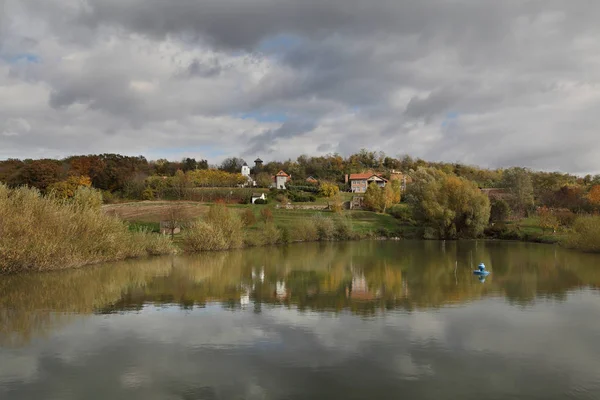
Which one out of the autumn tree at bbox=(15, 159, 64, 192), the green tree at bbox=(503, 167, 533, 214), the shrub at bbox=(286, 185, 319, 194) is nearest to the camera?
the autumn tree at bbox=(15, 159, 64, 192)

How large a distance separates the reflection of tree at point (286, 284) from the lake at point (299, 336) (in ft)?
0.43

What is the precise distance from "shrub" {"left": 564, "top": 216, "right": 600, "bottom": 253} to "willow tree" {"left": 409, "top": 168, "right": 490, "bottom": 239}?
1404 cm

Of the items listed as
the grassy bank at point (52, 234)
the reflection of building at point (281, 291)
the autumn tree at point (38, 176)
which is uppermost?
the autumn tree at point (38, 176)

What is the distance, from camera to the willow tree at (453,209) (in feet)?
186

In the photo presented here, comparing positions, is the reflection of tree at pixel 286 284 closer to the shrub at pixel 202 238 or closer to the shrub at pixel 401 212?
the shrub at pixel 202 238

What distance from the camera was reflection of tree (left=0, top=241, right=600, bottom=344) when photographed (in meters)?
18.5

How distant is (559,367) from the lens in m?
11.4

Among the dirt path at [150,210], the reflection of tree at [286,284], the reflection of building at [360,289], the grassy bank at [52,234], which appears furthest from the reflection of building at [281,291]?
the dirt path at [150,210]

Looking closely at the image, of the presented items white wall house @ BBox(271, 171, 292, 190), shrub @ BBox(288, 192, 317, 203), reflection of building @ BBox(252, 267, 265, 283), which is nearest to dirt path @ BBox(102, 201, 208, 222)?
shrub @ BBox(288, 192, 317, 203)

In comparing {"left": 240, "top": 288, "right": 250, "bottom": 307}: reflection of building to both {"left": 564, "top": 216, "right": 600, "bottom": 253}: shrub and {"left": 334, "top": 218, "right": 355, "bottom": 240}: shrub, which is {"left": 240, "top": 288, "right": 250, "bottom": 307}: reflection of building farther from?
{"left": 334, "top": 218, "right": 355, "bottom": 240}: shrub

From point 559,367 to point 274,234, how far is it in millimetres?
39416

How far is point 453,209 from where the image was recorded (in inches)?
2288

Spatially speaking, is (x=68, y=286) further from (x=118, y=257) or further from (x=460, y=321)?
(x=460, y=321)

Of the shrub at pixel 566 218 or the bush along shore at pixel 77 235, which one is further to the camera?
the shrub at pixel 566 218
